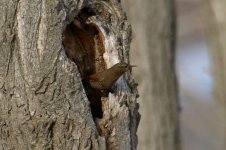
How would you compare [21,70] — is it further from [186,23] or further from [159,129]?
[186,23]

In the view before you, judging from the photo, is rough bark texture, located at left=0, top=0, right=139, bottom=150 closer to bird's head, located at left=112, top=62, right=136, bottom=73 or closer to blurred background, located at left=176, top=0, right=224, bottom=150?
bird's head, located at left=112, top=62, right=136, bottom=73

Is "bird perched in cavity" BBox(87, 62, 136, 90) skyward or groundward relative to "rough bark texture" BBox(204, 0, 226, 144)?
groundward

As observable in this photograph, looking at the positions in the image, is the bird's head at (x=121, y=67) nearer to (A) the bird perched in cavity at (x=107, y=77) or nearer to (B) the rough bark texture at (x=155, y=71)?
(A) the bird perched in cavity at (x=107, y=77)

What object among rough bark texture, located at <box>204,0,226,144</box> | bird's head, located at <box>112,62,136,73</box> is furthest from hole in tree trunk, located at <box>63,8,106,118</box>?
rough bark texture, located at <box>204,0,226,144</box>

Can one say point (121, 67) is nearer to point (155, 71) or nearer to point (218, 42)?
point (155, 71)

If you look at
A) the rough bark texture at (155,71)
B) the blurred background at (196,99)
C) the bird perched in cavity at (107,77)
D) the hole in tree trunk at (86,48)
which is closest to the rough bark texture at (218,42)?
the rough bark texture at (155,71)

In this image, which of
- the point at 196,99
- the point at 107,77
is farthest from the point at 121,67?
the point at 196,99
